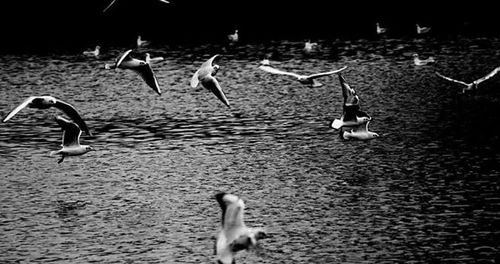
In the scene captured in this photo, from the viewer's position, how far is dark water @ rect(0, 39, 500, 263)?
26.4 m

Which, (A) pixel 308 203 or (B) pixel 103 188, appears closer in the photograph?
(A) pixel 308 203

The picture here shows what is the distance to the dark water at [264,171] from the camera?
86.7ft

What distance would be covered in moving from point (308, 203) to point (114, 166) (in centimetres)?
860

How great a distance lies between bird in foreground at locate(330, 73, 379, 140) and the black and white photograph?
0.05 m

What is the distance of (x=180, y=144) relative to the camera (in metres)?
40.1

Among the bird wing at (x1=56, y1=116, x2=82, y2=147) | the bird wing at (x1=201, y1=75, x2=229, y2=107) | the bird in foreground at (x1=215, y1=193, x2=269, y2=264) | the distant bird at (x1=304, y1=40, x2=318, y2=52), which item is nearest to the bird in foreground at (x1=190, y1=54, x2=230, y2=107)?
the bird wing at (x1=201, y1=75, x2=229, y2=107)

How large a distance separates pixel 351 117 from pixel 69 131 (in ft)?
24.8

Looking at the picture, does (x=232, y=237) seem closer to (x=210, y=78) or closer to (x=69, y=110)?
(x=69, y=110)

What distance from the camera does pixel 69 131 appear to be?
31.0m

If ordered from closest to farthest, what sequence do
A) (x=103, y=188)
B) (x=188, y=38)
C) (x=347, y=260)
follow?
(x=347, y=260)
(x=103, y=188)
(x=188, y=38)

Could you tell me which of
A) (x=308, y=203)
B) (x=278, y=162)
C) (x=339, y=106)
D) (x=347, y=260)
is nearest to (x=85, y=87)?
(x=339, y=106)

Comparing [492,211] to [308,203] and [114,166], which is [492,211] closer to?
[308,203]

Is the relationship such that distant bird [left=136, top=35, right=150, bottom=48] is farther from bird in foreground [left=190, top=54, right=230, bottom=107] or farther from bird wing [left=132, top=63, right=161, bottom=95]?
bird in foreground [left=190, top=54, right=230, bottom=107]

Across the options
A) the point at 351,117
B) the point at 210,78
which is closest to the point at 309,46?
the point at 351,117
